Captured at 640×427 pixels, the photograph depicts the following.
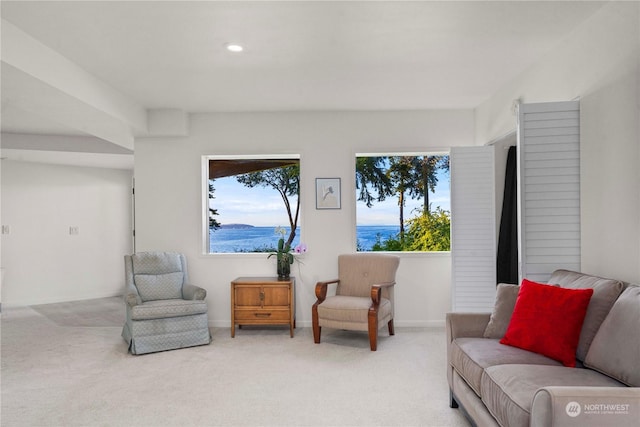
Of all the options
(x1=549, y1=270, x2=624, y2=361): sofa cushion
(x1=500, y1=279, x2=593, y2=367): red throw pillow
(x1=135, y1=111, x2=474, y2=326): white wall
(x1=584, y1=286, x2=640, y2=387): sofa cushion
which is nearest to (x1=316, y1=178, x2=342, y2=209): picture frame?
(x1=135, y1=111, x2=474, y2=326): white wall

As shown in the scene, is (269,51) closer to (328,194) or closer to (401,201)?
(328,194)

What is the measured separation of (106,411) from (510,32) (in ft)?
11.9

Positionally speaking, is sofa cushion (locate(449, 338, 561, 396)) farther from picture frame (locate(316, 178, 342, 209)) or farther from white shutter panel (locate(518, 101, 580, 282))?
picture frame (locate(316, 178, 342, 209))

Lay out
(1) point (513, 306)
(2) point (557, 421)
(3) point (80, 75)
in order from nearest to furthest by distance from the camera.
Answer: (2) point (557, 421) → (1) point (513, 306) → (3) point (80, 75)

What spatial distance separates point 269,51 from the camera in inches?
127

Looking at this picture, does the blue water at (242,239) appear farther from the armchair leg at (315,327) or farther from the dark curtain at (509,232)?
the dark curtain at (509,232)

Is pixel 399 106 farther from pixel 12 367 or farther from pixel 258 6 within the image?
pixel 12 367

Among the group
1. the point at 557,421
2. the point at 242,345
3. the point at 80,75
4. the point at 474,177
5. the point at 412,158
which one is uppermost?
the point at 80,75

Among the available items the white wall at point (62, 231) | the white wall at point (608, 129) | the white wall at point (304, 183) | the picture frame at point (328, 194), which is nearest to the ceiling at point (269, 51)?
the white wall at point (608, 129)

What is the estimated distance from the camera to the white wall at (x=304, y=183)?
4969 millimetres

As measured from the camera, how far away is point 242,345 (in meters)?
4.25

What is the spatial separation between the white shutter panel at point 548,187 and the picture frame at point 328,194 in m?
2.38

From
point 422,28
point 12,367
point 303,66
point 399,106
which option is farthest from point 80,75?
point 399,106

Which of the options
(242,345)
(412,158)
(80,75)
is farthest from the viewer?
(412,158)
